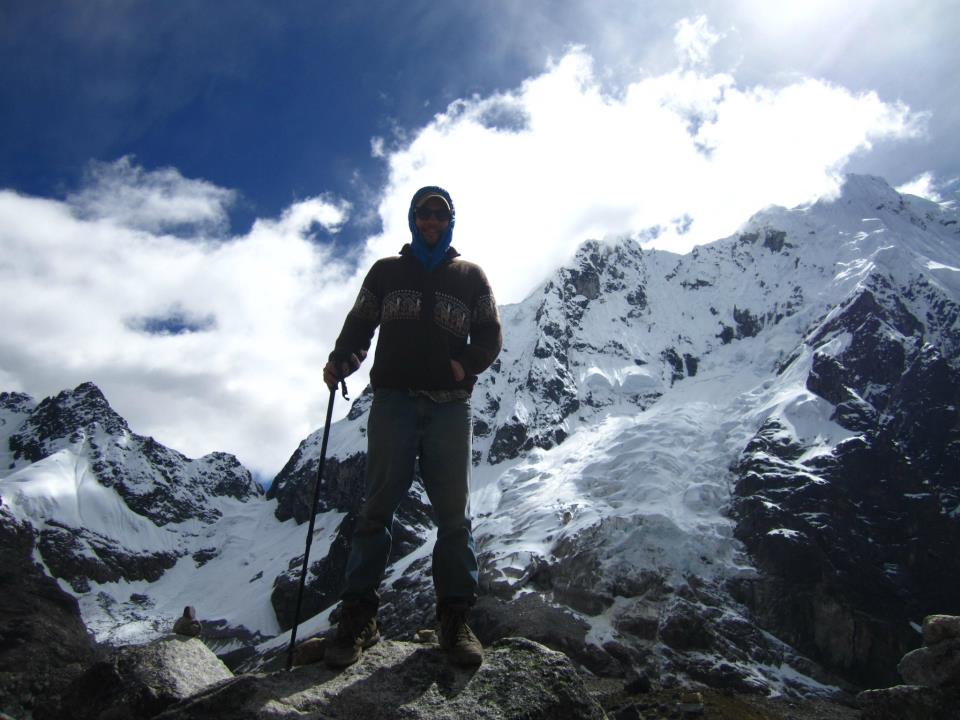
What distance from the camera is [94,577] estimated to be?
655 ft

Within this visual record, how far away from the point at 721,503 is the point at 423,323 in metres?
121

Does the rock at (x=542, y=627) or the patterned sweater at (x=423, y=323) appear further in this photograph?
the rock at (x=542, y=627)

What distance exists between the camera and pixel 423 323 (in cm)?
673

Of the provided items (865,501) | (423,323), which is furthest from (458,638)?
(865,501)

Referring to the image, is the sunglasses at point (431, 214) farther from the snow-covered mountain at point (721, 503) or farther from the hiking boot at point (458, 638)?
the snow-covered mountain at point (721, 503)

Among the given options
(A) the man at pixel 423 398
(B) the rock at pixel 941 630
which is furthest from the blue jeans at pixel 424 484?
(B) the rock at pixel 941 630

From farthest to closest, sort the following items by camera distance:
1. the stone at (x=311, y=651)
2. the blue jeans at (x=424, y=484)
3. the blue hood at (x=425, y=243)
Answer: the blue hood at (x=425, y=243) → the blue jeans at (x=424, y=484) → the stone at (x=311, y=651)

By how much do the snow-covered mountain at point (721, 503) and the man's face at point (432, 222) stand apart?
289 ft

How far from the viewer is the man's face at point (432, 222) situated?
23.2ft

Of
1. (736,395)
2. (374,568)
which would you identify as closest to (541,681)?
(374,568)

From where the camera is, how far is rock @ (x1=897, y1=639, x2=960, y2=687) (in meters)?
12.2

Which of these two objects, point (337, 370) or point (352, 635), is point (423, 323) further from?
point (352, 635)

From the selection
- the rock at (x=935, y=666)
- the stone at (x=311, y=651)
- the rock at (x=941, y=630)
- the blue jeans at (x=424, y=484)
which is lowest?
the rock at (x=935, y=666)

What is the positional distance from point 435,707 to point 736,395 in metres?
162
